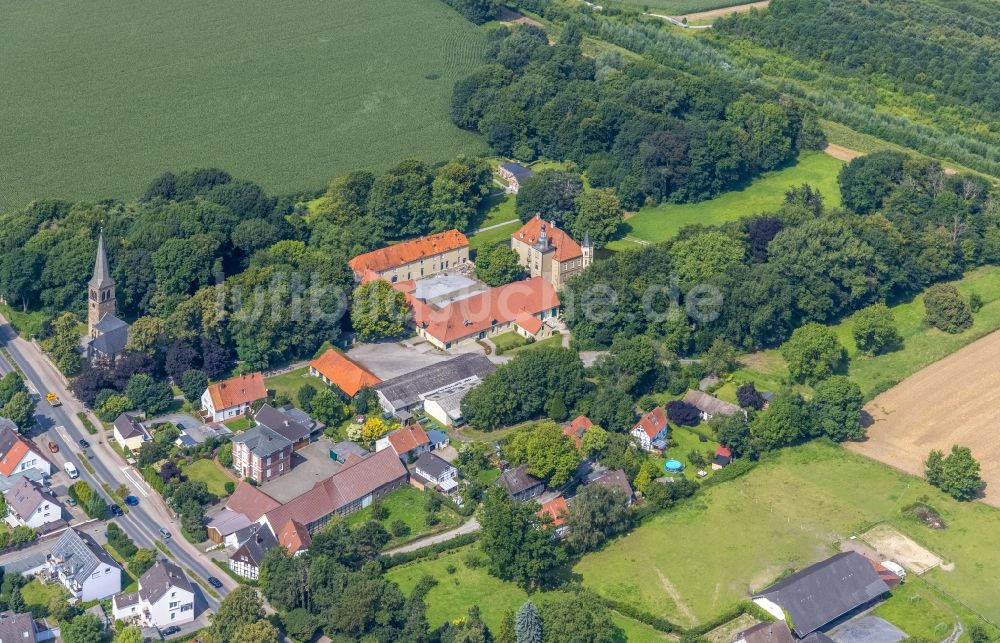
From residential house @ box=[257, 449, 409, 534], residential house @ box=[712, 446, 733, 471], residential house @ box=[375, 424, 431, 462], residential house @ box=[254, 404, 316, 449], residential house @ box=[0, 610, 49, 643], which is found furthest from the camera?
residential house @ box=[254, 404, 316, 449]

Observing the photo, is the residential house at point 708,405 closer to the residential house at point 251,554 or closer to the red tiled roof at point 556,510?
the red tiled roof at point 556,510

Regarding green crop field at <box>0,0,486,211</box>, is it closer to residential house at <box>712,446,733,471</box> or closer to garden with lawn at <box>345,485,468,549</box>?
garden with lawn at <box>345,485,468,549</box>

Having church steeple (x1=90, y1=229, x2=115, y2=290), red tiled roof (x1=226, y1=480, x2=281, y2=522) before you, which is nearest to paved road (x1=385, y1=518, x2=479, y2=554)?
red tiled roof (x1=226, y1=480, x2=281, y2=522)

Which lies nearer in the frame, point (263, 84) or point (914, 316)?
point (914, 316)

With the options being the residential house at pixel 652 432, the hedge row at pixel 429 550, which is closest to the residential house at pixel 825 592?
the residential house at pixel 652 432

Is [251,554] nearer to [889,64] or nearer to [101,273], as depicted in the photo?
[101,273]

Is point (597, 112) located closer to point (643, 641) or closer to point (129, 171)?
point (129, 171)

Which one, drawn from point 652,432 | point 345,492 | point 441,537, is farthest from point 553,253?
point 441,537

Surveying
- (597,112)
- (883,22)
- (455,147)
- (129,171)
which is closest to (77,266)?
(129,171)
